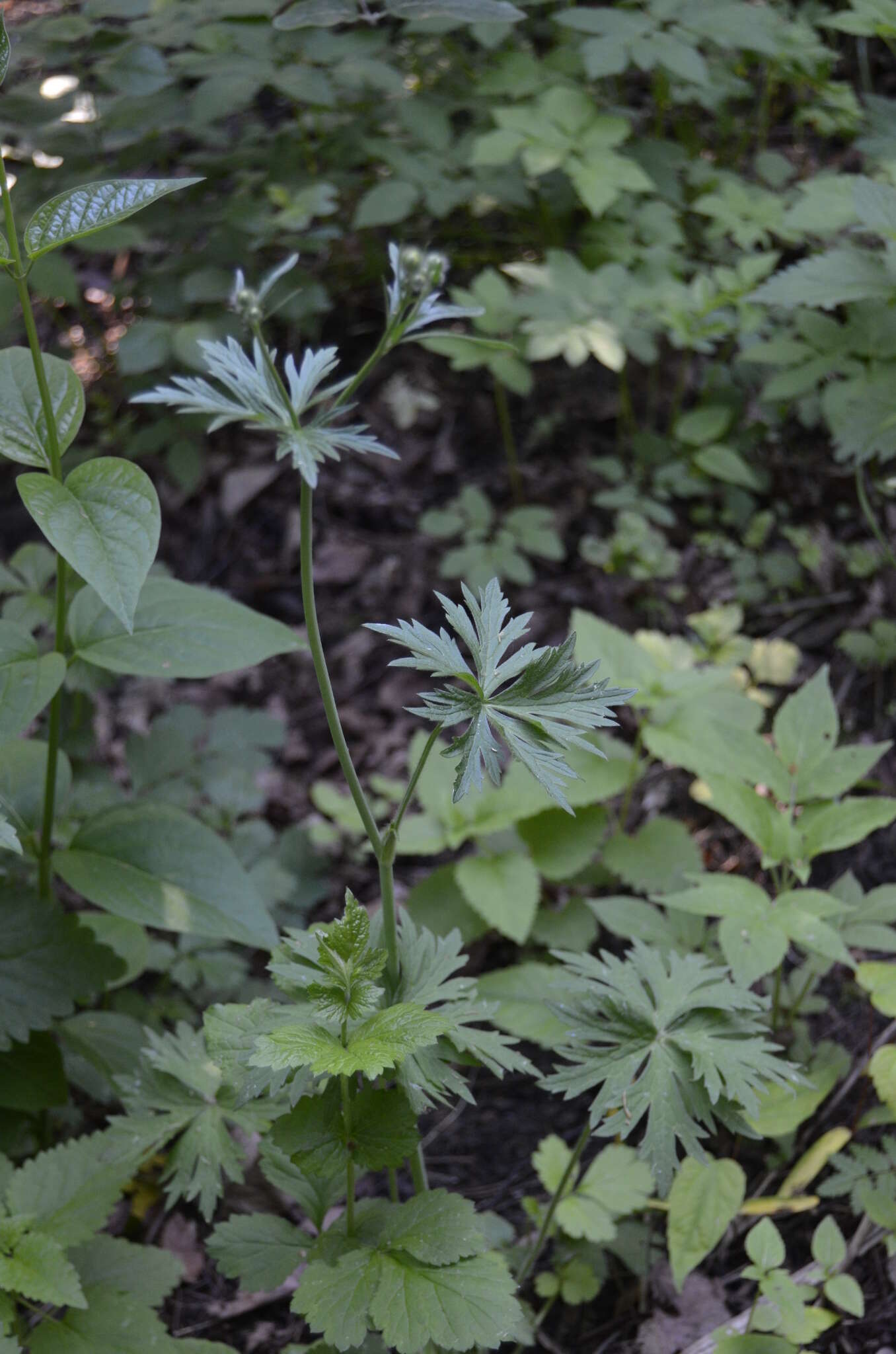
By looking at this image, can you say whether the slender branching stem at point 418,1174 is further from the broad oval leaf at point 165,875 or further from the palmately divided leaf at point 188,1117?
the broad oval leaf at point 165,875

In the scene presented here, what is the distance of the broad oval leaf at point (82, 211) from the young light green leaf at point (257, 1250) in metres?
1.39

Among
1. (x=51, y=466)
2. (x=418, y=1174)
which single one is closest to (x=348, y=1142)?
(x=418, y=1174)

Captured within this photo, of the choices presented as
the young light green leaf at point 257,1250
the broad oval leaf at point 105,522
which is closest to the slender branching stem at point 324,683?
the broad oval leaf at point 105,522

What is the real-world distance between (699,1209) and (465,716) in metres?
1.07

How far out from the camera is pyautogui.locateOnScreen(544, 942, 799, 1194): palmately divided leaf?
137 centimetres

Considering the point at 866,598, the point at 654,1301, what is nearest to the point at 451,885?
the point at 654,1301

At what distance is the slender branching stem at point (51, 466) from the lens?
1421 millimetres

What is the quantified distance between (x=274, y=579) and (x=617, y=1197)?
265 cm

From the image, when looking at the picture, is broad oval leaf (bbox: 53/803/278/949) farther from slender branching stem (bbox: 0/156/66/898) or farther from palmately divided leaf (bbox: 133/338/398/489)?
palmately divided leaf (bbox: 133/338/398/489)

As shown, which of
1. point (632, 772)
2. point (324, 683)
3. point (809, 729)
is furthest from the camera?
point (632, 772)

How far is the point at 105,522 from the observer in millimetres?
1469

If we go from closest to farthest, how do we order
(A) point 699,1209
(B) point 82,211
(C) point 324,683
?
(C) point 324,683
(B) point 82,211
(A) point 699,1209

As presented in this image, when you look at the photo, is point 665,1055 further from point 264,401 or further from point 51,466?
point 51,466

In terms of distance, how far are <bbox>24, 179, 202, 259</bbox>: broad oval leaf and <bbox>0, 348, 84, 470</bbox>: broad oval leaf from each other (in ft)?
0.78
